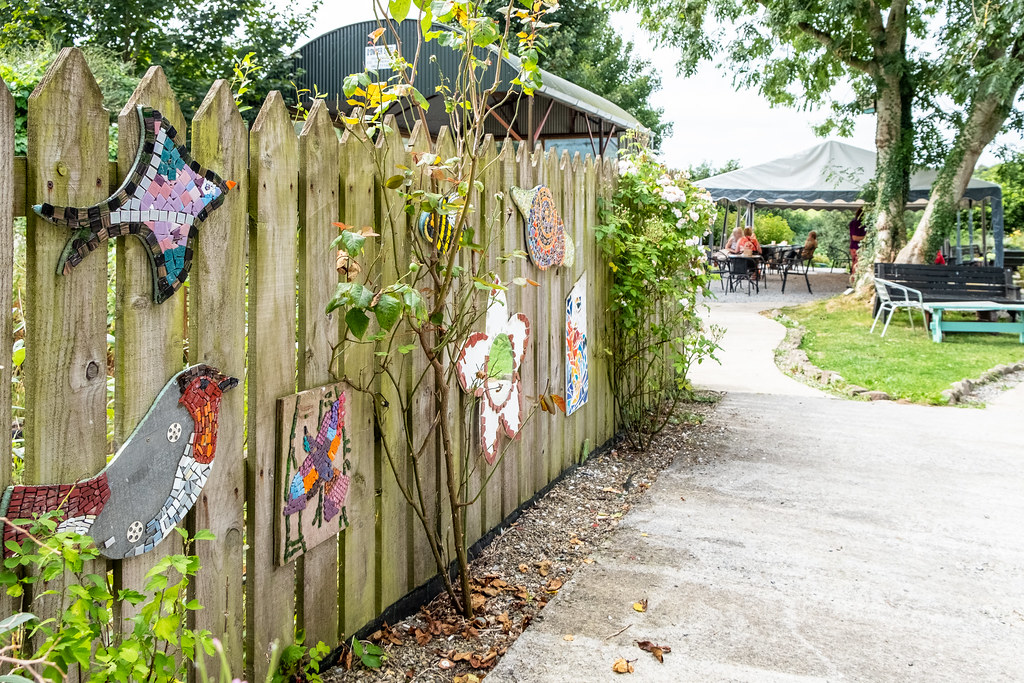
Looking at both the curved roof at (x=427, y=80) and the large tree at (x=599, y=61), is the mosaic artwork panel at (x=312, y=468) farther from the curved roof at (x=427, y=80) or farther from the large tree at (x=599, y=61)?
the large tree at (x=599, y=61)

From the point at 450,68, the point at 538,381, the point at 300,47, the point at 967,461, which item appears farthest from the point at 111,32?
the point at 967,461

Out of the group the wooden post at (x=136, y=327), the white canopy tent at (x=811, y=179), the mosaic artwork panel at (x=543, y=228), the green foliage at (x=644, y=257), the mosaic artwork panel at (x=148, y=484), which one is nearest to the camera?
the mosaic artwork panel at (x=148, y=484)

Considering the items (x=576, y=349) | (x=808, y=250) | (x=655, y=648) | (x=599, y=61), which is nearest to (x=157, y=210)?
(x=655, y=648)

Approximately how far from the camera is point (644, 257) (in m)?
4.79

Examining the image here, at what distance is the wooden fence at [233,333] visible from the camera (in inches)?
59.4

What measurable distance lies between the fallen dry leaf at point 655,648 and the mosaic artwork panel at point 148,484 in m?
1.48

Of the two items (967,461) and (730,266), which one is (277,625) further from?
(730,266)

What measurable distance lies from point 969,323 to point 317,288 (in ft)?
35.8

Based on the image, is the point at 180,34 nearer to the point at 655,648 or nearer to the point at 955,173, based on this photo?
the point at 955,173

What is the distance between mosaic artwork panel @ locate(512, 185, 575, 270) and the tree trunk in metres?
11.2

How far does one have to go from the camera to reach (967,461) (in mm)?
4863

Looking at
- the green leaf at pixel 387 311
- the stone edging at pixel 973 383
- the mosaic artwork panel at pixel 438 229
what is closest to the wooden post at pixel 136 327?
the green leaf at pixel 387 311

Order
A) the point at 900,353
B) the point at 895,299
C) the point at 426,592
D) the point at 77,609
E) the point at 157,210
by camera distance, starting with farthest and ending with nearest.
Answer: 1. the point at 895,299
2. the point at 900,353
3. the point at 426,592
4. the point at 157,210
5. the point at 77,609

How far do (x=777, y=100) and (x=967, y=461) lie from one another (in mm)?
13233
